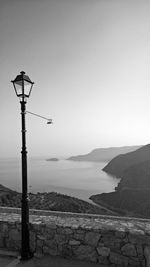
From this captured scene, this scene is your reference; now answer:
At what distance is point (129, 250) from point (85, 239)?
33.4 inches

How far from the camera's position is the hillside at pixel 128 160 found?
Answer: 90375 mm

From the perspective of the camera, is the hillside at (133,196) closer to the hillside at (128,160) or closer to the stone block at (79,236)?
the hillside at (128,160)

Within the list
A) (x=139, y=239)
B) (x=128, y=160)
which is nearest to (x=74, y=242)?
(x=139, y=239)

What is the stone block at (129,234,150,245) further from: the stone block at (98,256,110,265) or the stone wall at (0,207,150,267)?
the stone block at (98,256,110,265)

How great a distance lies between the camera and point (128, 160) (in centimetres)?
9756

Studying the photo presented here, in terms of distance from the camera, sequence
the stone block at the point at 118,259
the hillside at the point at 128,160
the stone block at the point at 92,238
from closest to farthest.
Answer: the stone block at the point at 118,259 → the stone block at the point at 92,238 → the hillside at the point at 128,160

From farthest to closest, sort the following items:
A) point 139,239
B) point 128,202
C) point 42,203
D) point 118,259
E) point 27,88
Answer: point 128,202, point 42,203, point 27,88, point 118,259, point 139,239

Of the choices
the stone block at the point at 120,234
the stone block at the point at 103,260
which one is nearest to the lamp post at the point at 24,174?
the stone block at the point at 103,260

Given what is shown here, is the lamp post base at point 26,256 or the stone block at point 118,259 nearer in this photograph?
the stone block at point 118,259

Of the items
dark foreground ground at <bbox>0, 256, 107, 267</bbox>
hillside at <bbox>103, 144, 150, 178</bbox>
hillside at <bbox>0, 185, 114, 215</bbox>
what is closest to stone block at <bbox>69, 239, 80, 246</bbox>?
dark foreground ground at <bbox>0, 256, 107, 267</bbox>

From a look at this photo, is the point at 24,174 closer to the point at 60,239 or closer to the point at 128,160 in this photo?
the point at 60,239

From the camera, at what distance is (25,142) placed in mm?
3967

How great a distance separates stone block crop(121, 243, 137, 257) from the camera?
3.26 metres

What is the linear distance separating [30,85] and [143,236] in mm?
3759
